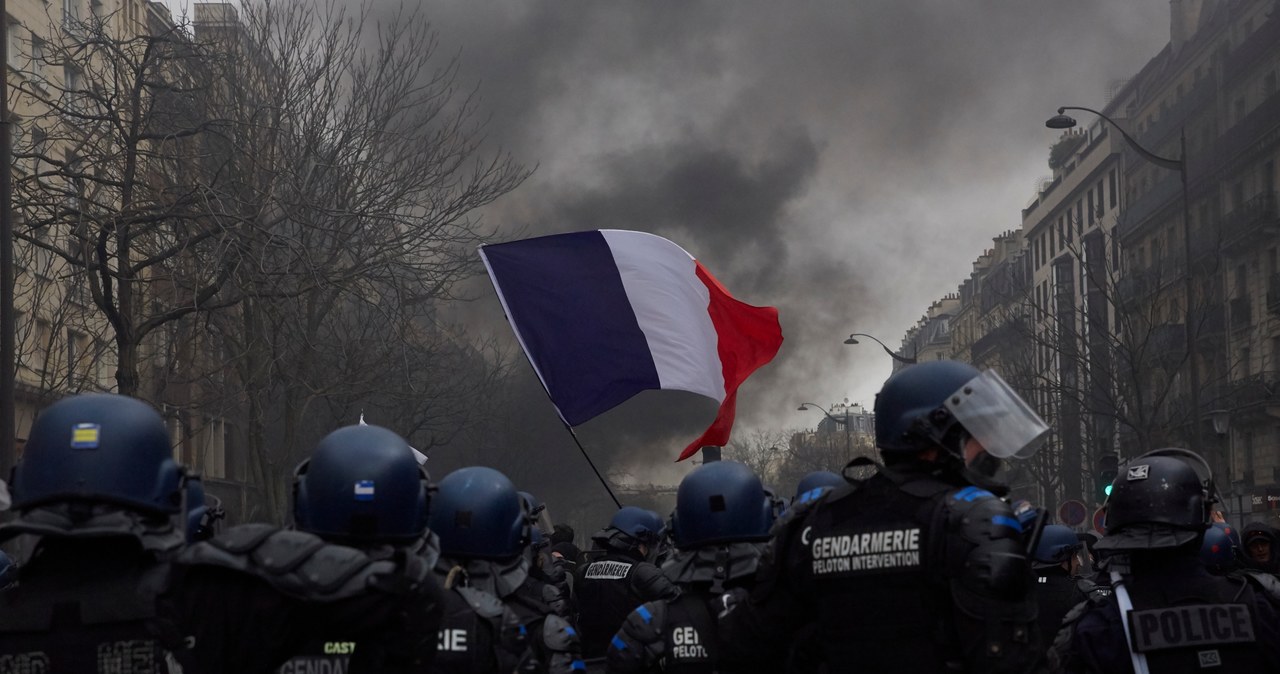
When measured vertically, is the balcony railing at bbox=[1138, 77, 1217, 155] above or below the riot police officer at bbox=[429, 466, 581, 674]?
above

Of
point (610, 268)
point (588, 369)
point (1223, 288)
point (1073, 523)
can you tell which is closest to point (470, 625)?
point (588, 369)

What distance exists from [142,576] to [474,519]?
6.76 ft

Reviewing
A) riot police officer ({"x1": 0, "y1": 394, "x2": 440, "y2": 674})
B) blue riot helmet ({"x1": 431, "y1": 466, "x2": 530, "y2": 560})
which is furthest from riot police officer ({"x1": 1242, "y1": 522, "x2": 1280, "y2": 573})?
riot police officer ({"x1": 0, "y1": 394, "x2": 440, "y2": 674})

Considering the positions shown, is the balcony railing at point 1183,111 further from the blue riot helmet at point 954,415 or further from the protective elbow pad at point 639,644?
the blue riot helmet at point 954,415

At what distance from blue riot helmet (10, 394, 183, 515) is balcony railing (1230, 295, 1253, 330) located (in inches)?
1492

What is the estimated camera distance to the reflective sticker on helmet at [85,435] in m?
3.96

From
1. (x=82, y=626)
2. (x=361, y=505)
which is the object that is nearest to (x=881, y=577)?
(x=361, y=505)

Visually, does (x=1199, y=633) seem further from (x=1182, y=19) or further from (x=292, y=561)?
(x=1182, y=19)

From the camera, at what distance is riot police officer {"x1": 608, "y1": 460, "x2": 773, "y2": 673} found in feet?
19.2

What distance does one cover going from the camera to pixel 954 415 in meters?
3.85

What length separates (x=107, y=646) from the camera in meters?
3.83

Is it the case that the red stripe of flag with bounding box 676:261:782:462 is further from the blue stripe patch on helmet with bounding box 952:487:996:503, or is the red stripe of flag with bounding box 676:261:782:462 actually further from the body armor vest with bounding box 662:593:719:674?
the blue stripe patch on helmet with bounding box 952:487:996:503

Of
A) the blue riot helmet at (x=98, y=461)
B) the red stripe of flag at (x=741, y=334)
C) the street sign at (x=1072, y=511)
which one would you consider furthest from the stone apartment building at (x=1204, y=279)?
the blue riot helmet at (x=98, y=461)

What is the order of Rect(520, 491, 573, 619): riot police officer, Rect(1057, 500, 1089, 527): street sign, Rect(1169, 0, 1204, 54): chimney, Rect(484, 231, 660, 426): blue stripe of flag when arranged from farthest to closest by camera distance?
Rect(1169, 0, 1204, 54): chimney → Rect(1057, 500, 1089, 527): street sign → Rect(484, 231, 660, 426): blue stripe of flag → Rect(520, 491, 573, 619): riot police officer
